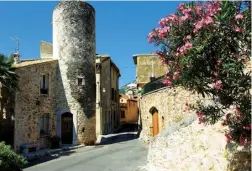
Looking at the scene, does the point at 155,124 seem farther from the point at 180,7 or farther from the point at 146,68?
the point at 180,7

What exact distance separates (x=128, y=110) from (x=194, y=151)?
42891 millimetres

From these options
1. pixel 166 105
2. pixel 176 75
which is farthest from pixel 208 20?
pixel 166 105

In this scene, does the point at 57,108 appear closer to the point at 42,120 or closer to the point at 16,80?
the point at 42,120

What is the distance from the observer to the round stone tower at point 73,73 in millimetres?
25062

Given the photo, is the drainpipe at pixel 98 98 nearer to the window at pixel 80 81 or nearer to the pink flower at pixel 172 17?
the window at pixel 80 81

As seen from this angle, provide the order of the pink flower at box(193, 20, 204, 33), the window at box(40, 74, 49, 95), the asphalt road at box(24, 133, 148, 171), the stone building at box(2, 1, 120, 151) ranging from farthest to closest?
1. the stone building at box(2, 1, 120, 151)
2. the window at box(40, 74, 49, 95)
3. the asphalt road at box(24, 133, 148, 171)
4. the pink flower at box(193, 20, 204, 33)

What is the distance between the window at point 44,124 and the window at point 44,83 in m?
1.79

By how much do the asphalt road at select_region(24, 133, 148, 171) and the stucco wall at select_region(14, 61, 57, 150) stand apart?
2.49 meters

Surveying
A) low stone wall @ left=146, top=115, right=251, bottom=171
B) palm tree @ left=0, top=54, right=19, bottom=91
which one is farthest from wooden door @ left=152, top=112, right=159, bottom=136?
palm tree @ left=0, top=54, right=19, bottom=91

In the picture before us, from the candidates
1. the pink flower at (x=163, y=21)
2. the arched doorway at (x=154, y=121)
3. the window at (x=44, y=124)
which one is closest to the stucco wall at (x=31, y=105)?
the window at (x=44, y=124)

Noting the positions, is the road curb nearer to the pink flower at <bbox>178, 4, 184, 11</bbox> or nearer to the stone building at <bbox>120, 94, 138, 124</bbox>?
the pink flower at <bbox>178, 4, 184, 11</bbox>

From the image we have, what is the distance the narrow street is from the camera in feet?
53.7

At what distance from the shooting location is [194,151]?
1085cm

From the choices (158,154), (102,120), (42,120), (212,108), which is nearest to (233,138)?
(212,108)
